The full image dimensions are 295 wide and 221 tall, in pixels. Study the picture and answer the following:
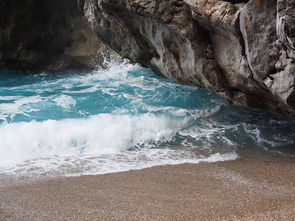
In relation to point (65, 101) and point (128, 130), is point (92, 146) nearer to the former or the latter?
point (128, 130)

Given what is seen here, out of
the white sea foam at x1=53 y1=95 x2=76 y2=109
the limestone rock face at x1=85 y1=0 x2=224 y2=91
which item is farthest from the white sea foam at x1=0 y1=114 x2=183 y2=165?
the white sea foam at x1=53 y1=95 x2=76 y2=109

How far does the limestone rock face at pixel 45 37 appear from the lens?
15.0m

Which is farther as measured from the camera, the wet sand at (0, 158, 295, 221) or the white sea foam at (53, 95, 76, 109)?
the white sea foam at (53, 95, 76, 109)

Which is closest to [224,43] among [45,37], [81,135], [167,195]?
[81,135]

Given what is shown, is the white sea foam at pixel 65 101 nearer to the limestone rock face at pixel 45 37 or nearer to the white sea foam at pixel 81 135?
the white sea foam at pixel 81 135

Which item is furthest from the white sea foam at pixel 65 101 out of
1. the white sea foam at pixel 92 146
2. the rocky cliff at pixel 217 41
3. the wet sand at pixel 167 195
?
the wet sand at pixel 167 195

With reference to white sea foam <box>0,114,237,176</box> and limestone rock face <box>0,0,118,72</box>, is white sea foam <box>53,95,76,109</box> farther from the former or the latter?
limestone rock face <box>0,0,118,72</box>

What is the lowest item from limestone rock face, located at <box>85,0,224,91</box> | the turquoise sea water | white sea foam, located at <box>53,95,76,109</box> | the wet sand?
white sea foam, located at <box>53,95,76,109</box>

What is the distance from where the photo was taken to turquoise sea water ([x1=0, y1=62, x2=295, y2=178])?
5.53 metres

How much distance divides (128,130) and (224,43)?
2306 millimetres

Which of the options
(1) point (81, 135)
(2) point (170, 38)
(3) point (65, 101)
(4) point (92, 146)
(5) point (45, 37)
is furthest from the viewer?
(5) point (45, 37)

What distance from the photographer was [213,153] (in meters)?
5.70

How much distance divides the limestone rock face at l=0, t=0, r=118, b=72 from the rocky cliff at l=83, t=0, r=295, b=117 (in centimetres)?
622

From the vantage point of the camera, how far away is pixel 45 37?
1566 cm
